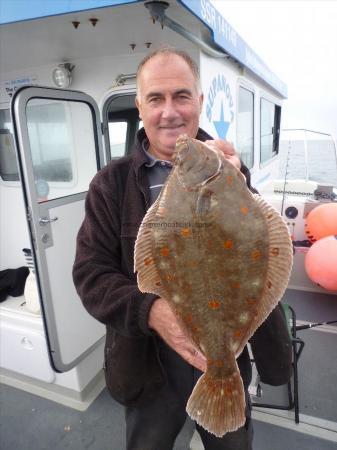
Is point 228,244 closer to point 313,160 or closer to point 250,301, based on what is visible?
point 250,301

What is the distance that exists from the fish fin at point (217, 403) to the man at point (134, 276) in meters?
0.20

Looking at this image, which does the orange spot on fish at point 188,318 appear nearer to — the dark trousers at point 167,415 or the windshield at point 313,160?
the dark trousers at point 167,415

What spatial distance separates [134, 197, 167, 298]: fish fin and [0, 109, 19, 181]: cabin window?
4.02 m

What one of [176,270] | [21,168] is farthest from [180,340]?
[21,168]

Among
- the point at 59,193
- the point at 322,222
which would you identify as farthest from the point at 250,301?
the point at 322,222

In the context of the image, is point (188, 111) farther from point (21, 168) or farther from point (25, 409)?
point (25, 409)

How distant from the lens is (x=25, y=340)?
10.8 feet

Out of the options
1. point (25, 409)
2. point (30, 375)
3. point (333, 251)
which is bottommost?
point (25, 409)

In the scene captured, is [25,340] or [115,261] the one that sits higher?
[115,261]

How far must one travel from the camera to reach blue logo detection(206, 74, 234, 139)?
11.9 feet

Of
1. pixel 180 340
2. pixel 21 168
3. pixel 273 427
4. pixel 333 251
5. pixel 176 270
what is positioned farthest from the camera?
pixel 333 251

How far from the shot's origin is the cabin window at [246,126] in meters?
5.28

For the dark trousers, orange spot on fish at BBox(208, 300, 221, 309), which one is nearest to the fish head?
orange spot on fish at BBox(208, 300, 221, 309)

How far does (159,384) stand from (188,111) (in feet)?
4.42
